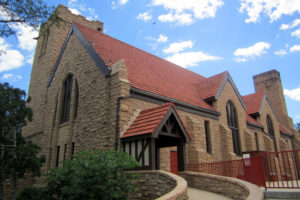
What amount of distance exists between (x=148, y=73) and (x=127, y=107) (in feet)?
16.6

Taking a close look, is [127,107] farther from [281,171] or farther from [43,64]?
[43,64]

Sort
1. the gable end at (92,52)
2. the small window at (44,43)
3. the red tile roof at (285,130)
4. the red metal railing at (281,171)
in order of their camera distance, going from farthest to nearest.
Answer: the red tile roof at (285,130) < the small window at (44,43) < the gable end at (92,52) < the red metal railing at (281,171)

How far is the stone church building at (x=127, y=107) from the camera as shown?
11.6 meters

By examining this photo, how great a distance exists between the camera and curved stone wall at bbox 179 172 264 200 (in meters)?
7.79

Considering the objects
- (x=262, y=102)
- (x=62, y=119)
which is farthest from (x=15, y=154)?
(x=262, y=102)

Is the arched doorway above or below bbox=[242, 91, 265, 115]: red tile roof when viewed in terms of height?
below

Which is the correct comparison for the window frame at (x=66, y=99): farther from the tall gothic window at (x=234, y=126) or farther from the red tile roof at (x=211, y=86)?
the tall gothic window at (x=234, y=126)

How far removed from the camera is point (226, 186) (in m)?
9.86

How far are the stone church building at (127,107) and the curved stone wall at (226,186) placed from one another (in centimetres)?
91

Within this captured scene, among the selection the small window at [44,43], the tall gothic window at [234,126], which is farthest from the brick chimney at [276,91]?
the small window at [44,43]

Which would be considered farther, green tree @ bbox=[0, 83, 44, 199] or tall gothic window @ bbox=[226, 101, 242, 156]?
tall gothic window @ bbox=[226, 101, 242, 156]

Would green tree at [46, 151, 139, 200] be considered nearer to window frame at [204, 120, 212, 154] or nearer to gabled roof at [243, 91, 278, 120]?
window frame at [204, 120, 212, 154]

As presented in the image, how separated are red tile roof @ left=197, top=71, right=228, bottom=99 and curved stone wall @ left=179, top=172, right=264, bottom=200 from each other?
8249mm

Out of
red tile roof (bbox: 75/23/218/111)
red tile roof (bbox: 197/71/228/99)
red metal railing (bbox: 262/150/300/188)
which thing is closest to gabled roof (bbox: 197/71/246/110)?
red tile roof (bbox: 197/71/228/99)
